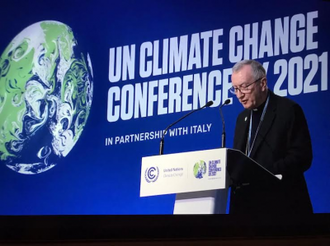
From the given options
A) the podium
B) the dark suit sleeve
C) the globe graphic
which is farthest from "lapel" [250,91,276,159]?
the globe graphic

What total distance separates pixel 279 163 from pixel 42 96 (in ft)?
5.54

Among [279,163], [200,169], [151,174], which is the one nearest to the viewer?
[200,169]

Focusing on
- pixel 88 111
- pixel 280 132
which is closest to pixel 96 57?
pixel 88 111

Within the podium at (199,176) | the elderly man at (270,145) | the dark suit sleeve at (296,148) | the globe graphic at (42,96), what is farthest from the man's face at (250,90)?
the globe graphic at (42,96)

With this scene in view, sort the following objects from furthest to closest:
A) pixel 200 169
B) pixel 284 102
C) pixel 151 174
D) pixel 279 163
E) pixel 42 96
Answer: pixel 42 96, pixel 284 102, pixel 279 163, pixel 151 174, pixel 200 169

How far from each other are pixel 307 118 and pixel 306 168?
33 centimetres

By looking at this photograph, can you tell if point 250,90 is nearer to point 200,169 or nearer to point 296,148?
point 296,148

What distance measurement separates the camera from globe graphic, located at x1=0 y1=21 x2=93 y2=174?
4.81m

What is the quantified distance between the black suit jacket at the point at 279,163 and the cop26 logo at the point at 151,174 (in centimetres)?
53

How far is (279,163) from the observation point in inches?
180

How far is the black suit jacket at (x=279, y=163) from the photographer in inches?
179

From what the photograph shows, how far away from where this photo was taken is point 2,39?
500 cm

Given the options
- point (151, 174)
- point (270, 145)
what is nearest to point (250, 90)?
point (270, 145)

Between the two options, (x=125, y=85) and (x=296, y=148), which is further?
(x=125, y=85)
